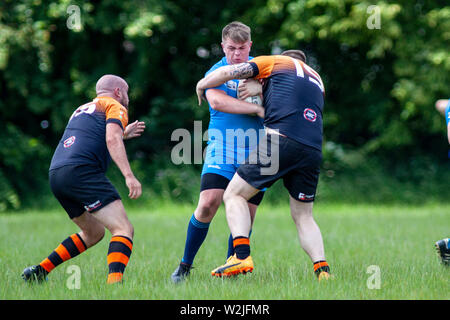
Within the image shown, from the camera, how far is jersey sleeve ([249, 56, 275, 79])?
15.1 ft

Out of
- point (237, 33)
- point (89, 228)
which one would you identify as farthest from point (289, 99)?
point (89, 228)

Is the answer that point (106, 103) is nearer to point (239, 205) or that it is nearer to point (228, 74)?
point (228, 74)

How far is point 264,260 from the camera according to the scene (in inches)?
250

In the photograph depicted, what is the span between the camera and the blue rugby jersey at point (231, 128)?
204 inches

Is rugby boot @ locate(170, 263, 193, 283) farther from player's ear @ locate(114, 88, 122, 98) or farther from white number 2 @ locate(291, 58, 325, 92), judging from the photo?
white number 2 @ locate(291, 58, 325, 92)

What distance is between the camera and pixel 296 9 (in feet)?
46.2

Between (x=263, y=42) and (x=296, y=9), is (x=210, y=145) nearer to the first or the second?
(x=296, y=9)

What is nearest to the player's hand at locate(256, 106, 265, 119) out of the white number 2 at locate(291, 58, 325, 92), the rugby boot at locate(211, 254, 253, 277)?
the white number 2 at locate(291, 58, 325, 92)

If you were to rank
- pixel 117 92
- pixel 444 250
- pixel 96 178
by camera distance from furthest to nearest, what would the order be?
pixel 444 250 → pixel 117 92 → pixel 96 178

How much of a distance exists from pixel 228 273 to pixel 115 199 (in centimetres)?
109

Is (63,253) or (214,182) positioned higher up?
(214,182)

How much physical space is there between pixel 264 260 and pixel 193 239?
1324mm

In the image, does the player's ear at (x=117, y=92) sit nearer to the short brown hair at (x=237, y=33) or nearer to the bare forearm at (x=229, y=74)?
the bare forearm at (x=229, y=74)

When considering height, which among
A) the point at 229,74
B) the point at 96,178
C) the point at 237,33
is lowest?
the point at 96,178
